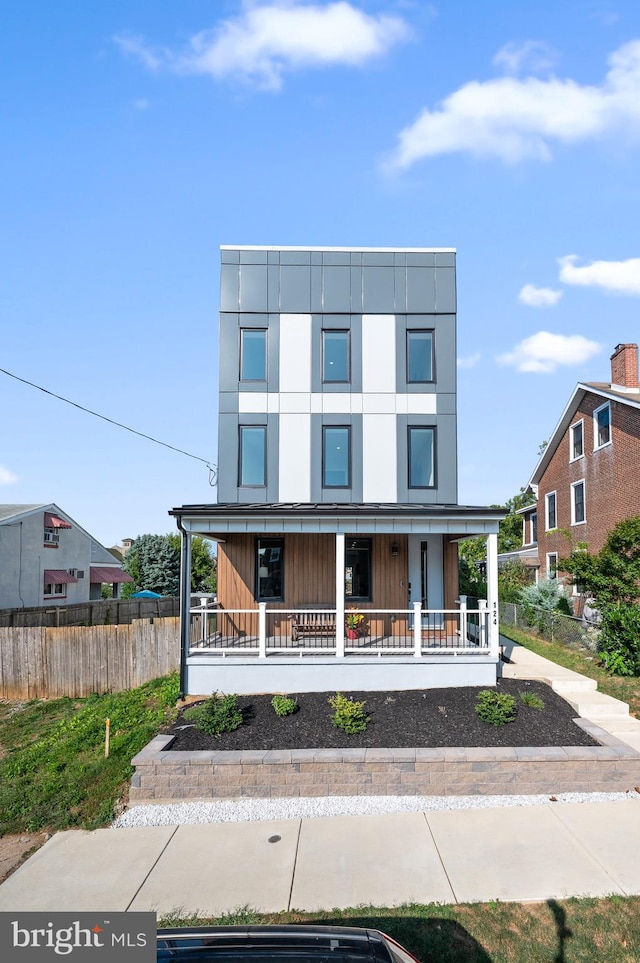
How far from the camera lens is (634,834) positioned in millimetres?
6703

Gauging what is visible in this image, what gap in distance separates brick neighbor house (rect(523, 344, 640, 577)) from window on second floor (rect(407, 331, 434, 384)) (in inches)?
358

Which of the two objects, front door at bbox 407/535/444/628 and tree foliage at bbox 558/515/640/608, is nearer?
front door at bbox 407/535/444/628

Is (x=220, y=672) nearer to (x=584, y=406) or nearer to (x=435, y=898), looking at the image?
(x=435, y=898)

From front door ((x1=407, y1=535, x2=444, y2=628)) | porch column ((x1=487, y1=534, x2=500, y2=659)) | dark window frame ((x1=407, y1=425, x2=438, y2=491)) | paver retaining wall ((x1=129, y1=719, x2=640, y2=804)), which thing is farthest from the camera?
dark window frame ((x1=407, y1=425, x2=438, y2=491))

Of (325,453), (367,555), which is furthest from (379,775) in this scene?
(325,453)

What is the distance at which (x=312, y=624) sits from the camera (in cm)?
1273

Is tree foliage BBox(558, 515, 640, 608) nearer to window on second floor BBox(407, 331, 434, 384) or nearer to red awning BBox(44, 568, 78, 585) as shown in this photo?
window on second floor BBox(407, 331, 434, 384)

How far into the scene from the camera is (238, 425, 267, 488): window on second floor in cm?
1500

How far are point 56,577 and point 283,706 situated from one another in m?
24.0

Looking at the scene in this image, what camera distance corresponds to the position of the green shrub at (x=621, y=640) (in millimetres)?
12961

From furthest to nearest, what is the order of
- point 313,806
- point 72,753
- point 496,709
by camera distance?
1. point 72,753
2. point 496,709
3. point 313,806

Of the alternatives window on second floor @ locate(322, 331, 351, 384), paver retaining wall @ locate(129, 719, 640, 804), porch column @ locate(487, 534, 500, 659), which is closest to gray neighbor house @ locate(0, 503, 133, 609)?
window on second floor @ locate(322, 331, 351, 384)

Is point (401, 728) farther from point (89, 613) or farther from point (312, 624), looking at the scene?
point (89, 613)

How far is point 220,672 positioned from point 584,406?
19.8 meters
